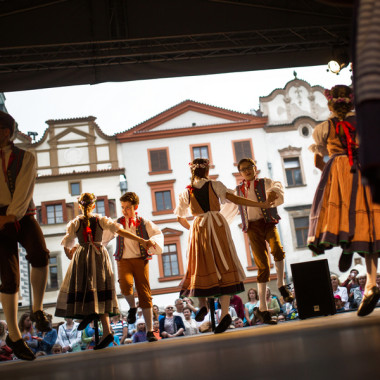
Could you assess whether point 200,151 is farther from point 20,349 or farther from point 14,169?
Result: point 20,349

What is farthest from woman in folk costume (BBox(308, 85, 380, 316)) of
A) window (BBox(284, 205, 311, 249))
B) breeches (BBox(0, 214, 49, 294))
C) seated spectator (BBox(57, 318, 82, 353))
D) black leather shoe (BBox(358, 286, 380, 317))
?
window (BBox(284, 205, 311, 249))

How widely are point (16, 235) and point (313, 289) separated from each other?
2964 millimetres

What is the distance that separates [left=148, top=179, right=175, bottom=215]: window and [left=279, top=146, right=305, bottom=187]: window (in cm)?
423

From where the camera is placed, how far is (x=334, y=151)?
3725mm

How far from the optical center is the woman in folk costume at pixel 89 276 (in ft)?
15.4

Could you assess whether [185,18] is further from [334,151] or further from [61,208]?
[61,208]

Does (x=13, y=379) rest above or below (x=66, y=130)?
below

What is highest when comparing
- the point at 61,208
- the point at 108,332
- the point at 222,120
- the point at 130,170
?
the point at 222,120

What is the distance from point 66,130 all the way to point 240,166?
52.1 feet

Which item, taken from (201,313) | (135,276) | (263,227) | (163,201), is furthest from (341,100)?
(163,201)

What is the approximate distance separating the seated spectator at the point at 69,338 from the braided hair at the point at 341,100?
18.0 ft

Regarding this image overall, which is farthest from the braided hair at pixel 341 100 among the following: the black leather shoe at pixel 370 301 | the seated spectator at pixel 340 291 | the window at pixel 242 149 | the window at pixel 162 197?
the window at pixel 242 149

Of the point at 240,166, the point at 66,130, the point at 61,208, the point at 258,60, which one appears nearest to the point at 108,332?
the point at 240,166

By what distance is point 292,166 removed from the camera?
19.5 metres
